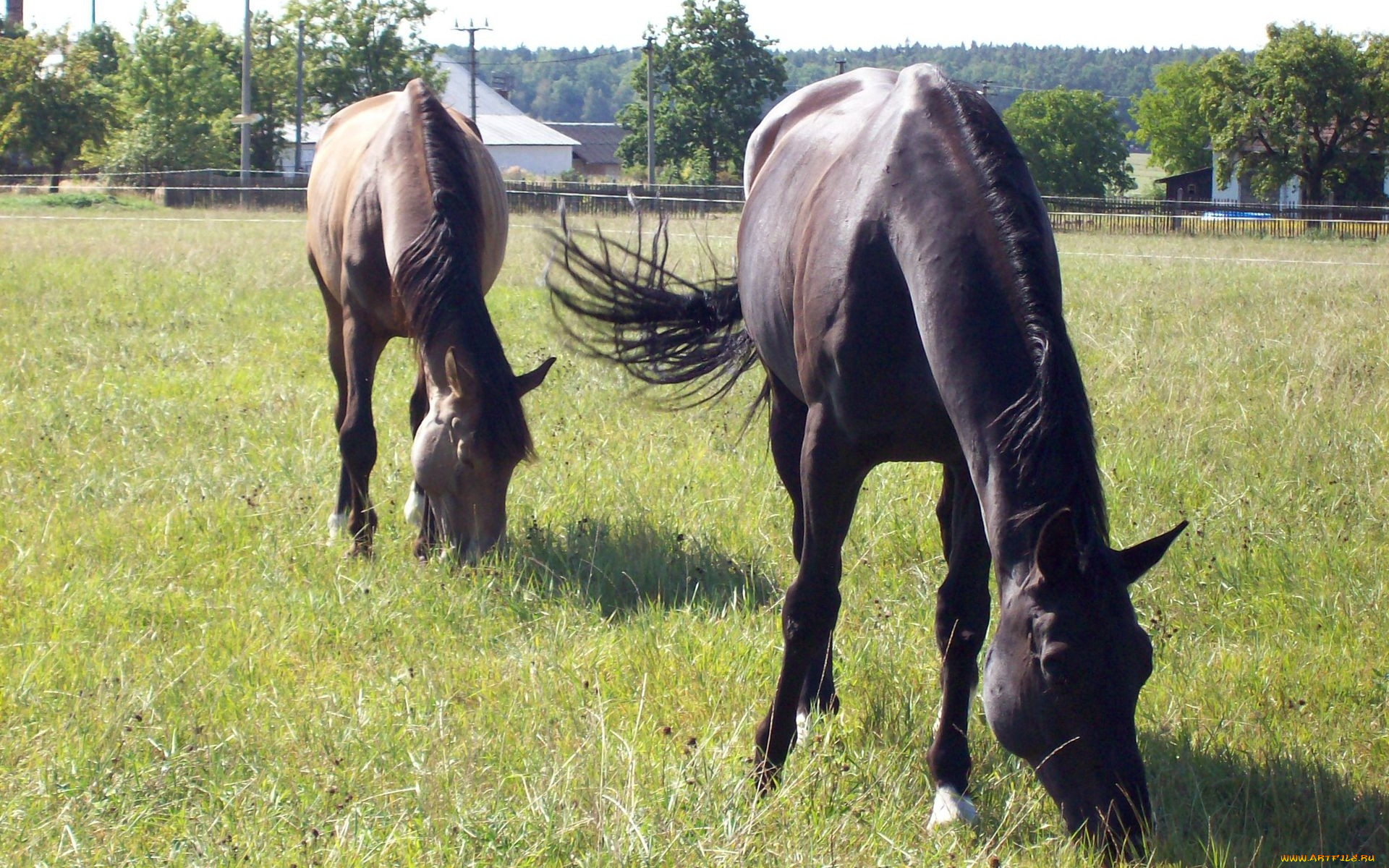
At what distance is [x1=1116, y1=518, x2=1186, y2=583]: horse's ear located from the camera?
7.13 ft

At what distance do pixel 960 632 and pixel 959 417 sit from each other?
86cm

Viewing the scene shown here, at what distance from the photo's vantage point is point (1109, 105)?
5931 cm

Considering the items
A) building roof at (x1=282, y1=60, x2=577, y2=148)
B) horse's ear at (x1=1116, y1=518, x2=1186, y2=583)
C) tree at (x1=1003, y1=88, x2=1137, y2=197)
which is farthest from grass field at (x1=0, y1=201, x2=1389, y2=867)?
building roof at (x1=282, y1=60, x2=577, y2=148)

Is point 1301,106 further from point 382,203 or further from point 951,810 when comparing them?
point 951,810

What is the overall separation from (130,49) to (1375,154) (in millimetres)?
51286

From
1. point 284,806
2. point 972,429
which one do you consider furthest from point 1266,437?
point 284,806

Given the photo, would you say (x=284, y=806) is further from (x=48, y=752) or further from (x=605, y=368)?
(x=605, y=368)

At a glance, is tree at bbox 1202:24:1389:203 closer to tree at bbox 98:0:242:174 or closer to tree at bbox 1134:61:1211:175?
tree at bbox 1134:61:1211:175

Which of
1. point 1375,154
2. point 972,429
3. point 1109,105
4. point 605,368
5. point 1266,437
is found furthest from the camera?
point 1109,105

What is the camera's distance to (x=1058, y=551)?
6.83 feet

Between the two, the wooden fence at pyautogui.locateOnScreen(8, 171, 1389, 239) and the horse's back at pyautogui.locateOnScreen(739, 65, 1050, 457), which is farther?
the wooden fence at pyautogui.locateOnScreen(8, 171, 1389, 239)

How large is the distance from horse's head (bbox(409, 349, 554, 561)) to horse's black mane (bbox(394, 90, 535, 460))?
0.08ft

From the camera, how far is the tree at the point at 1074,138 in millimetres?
55844

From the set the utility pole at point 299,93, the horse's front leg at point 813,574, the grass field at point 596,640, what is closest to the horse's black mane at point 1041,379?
the horse's front leg at point 813,574
